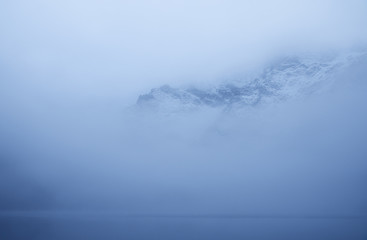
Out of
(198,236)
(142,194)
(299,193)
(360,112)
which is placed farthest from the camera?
(360,112)

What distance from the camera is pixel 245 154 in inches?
5472

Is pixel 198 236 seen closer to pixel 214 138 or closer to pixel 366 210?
pixel 366 210

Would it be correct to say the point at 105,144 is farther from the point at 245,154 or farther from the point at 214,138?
the point at 245,154

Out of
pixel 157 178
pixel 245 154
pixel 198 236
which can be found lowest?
pixel 198 236

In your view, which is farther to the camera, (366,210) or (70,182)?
(70,182)

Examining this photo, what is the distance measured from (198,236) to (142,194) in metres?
67.5

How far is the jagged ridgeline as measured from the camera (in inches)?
5807

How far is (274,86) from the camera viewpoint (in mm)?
176375

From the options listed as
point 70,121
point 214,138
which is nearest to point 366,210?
point 214,138

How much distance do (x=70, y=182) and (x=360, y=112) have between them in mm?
102891

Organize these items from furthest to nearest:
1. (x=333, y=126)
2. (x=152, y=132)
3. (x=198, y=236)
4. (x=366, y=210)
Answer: (x=152, y=132) < (x=333, y=126) < (x=366, y=210) < (x=198, y=236)

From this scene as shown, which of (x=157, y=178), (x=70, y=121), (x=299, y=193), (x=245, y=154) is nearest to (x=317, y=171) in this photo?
(x=299, y=193)

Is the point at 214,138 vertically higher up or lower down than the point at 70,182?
higher up

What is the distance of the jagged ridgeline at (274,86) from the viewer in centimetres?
14750
